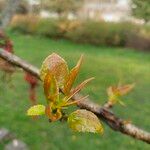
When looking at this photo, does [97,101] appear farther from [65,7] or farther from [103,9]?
[103,9]

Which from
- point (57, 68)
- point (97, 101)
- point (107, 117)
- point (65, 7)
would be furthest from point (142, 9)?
point (65, 7)

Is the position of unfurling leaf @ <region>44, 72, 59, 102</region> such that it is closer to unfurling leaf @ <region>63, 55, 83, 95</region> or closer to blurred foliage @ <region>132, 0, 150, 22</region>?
unfurling leaf @ <region>63, 55, 83, 95</region>

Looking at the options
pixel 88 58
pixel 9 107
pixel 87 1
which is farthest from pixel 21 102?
pixel 87 1

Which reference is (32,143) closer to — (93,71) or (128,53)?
(93,71)

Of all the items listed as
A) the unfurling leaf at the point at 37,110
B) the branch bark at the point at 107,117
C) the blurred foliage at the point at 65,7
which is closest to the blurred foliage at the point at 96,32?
the blurred foliage at the point at 65,7

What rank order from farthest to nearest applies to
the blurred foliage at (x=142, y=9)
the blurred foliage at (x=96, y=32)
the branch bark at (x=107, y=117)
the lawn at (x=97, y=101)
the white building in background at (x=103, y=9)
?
the white building in background at (x=103, y=9), the blurred foliage at (x=96, y=32), the lawn at (x=97, y=101), the blurred foliage at (x=142, y=9), the branch bark at (x=107, y=117)

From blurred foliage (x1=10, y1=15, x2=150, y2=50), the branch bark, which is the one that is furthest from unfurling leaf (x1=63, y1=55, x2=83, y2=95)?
blurred foliage (x1=10, y1=15, x2=150, y2=50)

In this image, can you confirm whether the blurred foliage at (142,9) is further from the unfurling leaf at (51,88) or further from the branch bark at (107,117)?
the unfurling leaf at (51,88)
